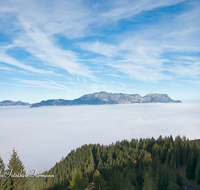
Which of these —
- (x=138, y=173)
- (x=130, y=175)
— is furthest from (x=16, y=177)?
(x=138, y=173)

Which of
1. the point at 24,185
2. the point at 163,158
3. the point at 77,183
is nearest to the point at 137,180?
the point at 163,158

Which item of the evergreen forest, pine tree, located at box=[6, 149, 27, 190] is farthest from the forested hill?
pine tree, located at box=[6, 149, 27, 190]

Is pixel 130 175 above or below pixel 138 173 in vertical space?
above

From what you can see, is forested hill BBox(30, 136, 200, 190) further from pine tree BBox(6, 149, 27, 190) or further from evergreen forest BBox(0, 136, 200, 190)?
pine tree BBox(6, 149, 27, 190)

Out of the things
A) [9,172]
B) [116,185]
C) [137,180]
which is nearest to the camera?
[9,172]

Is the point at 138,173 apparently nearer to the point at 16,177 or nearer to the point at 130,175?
the point at 130,175

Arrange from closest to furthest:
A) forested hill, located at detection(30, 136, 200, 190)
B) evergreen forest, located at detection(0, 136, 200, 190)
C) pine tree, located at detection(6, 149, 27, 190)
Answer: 1. pine tree, located at detection(6, 149, 27, 190)
2. evergreen forest, located at detection(0, 136, 200, 190)
3. forested hill, located at detection(30, 136, 200, 190)

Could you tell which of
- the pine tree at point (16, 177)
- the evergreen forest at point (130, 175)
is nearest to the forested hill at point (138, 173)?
the evergreen forest at point (130, 175)

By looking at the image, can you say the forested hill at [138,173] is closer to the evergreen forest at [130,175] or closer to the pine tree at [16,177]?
the evergreen forest at [130,175]

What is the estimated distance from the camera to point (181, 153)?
325 ft

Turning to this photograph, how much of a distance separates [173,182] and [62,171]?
95614 millimetres

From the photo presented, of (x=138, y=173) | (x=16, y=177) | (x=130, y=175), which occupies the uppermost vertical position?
(x=16, y=177)

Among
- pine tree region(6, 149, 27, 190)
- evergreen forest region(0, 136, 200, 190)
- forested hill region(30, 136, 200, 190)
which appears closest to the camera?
pine tree region(6, 149, 27, 190)

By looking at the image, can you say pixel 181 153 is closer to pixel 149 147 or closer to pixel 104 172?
pixel 149 147
